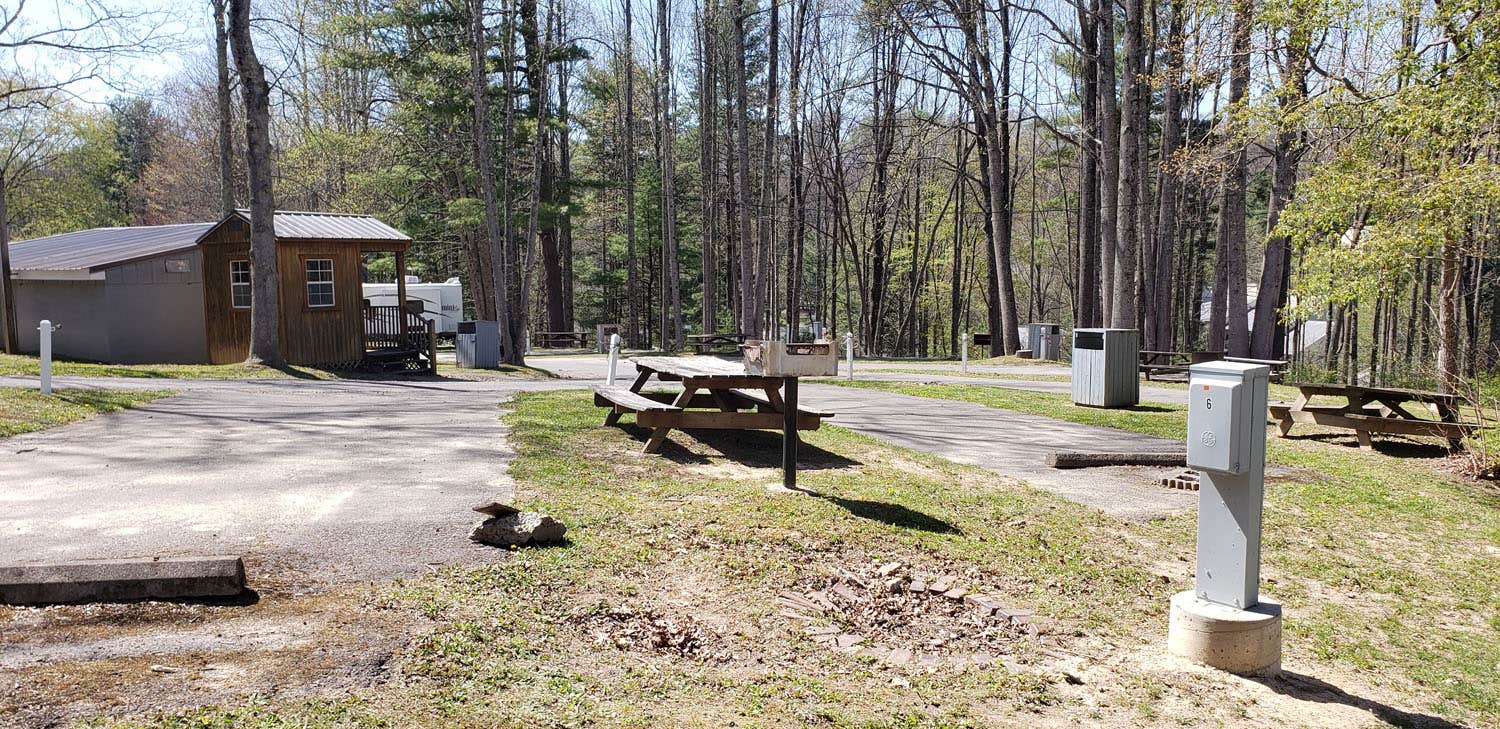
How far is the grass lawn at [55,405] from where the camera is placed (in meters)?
9.24

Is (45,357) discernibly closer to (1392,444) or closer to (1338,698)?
(1338,698)

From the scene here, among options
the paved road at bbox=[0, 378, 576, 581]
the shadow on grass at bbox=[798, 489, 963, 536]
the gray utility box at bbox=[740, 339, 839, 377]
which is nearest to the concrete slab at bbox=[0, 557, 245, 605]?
the paved road at bbox=[0, 378, 576, 581]

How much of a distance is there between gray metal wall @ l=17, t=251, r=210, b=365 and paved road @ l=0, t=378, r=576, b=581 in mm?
11138

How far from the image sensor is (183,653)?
12.2ft

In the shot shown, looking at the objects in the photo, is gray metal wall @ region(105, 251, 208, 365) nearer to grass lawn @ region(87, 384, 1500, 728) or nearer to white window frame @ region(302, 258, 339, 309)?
white window frame @ region(302, 258, 339, 309)

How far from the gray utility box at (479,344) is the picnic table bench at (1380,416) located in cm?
1584

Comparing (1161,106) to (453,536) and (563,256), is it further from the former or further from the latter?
(453,536)

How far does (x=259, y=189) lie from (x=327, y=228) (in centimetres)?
405

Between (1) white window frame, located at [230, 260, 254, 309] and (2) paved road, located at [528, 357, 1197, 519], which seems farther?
(1) white window frame, located at [230, 260, 254, 309]

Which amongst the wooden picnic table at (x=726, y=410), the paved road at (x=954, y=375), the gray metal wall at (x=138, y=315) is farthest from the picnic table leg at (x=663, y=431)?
the gray metal wall at (x=138, y=315)

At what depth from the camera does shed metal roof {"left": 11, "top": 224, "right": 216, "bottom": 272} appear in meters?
20.6

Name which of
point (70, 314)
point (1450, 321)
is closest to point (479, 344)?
point (70, 314)

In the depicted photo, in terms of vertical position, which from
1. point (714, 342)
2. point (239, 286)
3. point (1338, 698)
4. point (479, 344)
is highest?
point (239, 286)

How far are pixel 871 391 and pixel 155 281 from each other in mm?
15186
